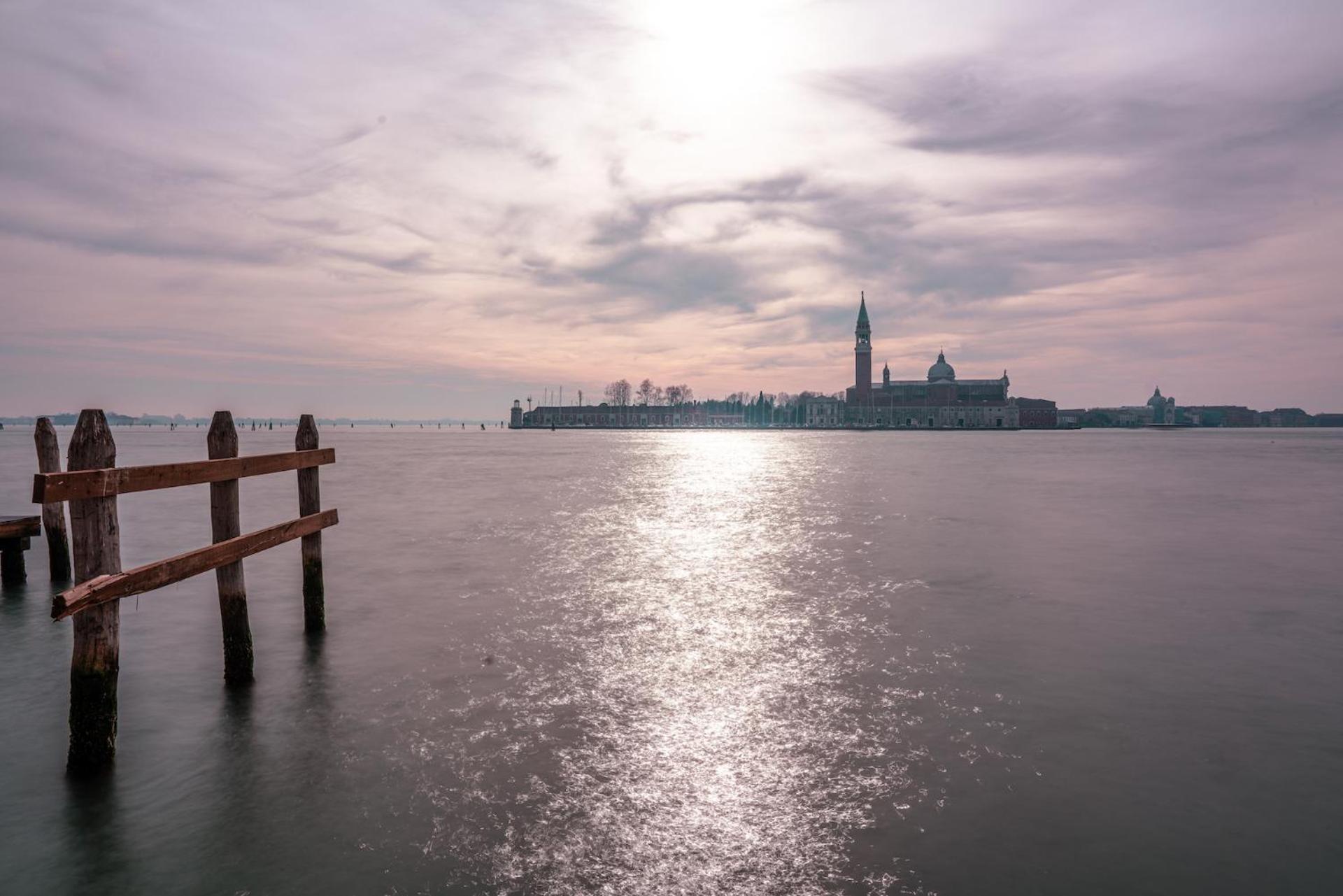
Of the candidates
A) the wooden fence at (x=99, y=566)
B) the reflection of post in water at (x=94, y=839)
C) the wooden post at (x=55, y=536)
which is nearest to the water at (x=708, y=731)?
the reflection of post in water at (x=94, y=839)

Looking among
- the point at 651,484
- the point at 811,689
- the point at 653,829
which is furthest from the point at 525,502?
the point at 653,829

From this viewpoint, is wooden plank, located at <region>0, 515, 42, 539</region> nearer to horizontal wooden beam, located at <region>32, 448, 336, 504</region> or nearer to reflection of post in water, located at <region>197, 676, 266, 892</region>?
horizontal wooden beam, located at <region>32, 448, 336, 504</region>

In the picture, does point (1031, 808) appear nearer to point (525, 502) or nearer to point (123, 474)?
point (123, 474)

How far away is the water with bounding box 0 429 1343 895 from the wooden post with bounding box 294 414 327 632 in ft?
1.40

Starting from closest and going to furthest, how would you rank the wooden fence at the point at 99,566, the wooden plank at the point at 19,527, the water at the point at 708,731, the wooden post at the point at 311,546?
the water at the point at 708,731
the wooden fence at the point at 99,566
the wooden post at the point at 311,546
the wooden plank at the point at 19,527

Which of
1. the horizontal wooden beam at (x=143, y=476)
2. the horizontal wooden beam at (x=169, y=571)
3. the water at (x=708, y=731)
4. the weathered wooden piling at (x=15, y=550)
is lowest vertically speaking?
the water at (x=708, y=731)

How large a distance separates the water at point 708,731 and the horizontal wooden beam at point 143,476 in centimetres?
281

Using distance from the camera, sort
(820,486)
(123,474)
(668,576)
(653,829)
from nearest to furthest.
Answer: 1. (653,829)
2. (123,474)
3. (668,576)
4. (820,486)

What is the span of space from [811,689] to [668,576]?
8477 mm

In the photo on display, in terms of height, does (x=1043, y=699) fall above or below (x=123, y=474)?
below

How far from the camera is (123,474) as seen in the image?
781 cm

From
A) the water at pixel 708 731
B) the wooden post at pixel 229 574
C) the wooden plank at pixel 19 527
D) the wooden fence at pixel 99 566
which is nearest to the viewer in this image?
the water at pixel 708 731

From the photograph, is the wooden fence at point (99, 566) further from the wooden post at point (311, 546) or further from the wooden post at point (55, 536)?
the wooden post at point (55, 536)

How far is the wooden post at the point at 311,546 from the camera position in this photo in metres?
12.3
